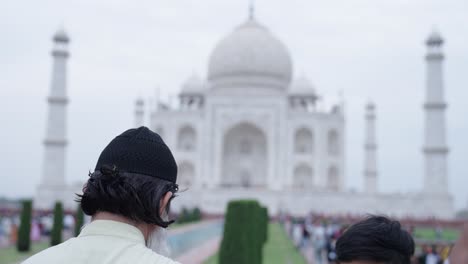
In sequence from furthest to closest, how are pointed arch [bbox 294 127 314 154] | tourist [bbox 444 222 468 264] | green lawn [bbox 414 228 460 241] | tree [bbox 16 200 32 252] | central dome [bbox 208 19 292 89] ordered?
central dome [bbox 208 19 292 89] → pointed arch [bbox 294 127 314 154] → green lawn [bbox 414 228 460 241] → tree [bbox 16 200 32 252] → tourist [bbox 444 222 468 264]

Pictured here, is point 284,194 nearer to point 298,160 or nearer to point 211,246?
point 298,160

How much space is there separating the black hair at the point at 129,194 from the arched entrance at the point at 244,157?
90.3 ft

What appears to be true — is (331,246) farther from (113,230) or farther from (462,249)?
(462,249)

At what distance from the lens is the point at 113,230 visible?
133cm

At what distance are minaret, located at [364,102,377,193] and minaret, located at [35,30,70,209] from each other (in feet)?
41.2

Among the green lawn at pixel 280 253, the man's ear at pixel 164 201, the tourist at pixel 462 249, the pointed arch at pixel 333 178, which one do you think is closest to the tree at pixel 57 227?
the green lawn at pixel 280 253

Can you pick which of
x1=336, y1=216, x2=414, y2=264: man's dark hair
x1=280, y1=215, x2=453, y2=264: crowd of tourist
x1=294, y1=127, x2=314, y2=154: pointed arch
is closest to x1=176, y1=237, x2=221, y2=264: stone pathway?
x1=280, y1=215, x2=453, y2=264: crowd of tourist

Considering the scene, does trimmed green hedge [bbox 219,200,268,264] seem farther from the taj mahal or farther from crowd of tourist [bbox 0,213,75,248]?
the taj mahal

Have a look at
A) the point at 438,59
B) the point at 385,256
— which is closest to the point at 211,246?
the point at 385,256

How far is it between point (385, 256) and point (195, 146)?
28.1m

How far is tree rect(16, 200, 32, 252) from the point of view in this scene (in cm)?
1146

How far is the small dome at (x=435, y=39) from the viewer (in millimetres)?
26250

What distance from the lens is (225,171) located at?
96.8 feet

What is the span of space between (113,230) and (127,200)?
0.07m
